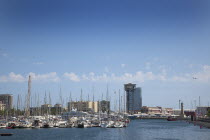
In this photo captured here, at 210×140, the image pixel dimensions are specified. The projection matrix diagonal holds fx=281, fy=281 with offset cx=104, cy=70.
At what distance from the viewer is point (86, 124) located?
12044 centimetres

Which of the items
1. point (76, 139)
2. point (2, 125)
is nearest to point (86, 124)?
point (2, 125)

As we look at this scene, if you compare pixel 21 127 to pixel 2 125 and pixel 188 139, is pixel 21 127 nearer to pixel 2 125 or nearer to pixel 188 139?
pixel 2 125

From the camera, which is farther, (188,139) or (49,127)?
(49,127)

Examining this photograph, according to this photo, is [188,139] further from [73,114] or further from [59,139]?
[73,114]

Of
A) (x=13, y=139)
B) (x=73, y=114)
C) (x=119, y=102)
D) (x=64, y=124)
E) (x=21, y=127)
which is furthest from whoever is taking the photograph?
(x=73, y=114)

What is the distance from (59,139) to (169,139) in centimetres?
2892

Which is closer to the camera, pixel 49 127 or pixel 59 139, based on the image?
pixel 59 139

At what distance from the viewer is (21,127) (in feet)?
362

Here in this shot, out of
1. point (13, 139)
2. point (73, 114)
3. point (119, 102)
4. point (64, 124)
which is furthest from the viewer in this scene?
point (73, 114)

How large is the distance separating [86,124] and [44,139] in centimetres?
4989

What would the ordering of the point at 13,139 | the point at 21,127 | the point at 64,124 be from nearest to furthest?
the point at 13,139 < the point at 21,127 < the point at 64,124

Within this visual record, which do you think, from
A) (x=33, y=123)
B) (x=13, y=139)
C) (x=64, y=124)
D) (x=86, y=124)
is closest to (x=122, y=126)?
(x=86, y=124)

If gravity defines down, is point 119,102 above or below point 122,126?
above

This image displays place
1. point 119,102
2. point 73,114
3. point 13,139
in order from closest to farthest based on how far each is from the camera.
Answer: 1. point 13,139
2. point 119,102
3. point 73,114
